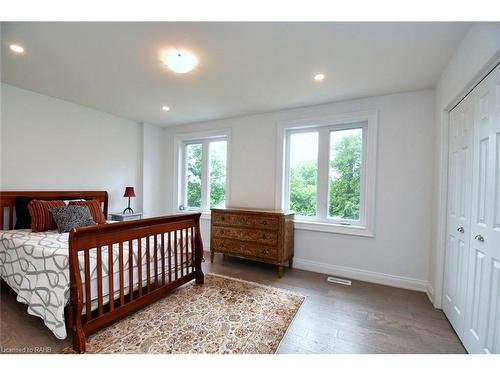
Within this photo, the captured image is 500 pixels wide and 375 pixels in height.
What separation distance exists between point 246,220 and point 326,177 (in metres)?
1.33

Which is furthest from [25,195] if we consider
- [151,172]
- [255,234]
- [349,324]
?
[349,324]

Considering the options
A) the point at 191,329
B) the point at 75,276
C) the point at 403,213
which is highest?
the point at 403,213

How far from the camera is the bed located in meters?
1.57

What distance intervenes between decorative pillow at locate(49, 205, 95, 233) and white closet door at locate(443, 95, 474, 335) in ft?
12.3

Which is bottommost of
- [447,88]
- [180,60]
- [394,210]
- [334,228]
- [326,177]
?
[334,228]

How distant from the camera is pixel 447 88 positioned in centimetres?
212

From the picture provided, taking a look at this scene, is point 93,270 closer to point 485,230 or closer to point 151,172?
point 485,230

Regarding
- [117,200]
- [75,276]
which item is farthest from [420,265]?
[117,200]

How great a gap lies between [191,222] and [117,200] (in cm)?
215

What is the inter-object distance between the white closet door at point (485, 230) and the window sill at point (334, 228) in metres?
1.24

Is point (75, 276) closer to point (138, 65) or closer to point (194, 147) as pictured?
point (138, 65)

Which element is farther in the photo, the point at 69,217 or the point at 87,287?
the point at 69,217

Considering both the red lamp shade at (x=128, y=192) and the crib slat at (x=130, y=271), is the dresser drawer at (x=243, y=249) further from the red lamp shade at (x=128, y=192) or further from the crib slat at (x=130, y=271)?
the red lamp shade at (x=128, y=192)

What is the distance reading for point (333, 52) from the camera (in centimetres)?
194
